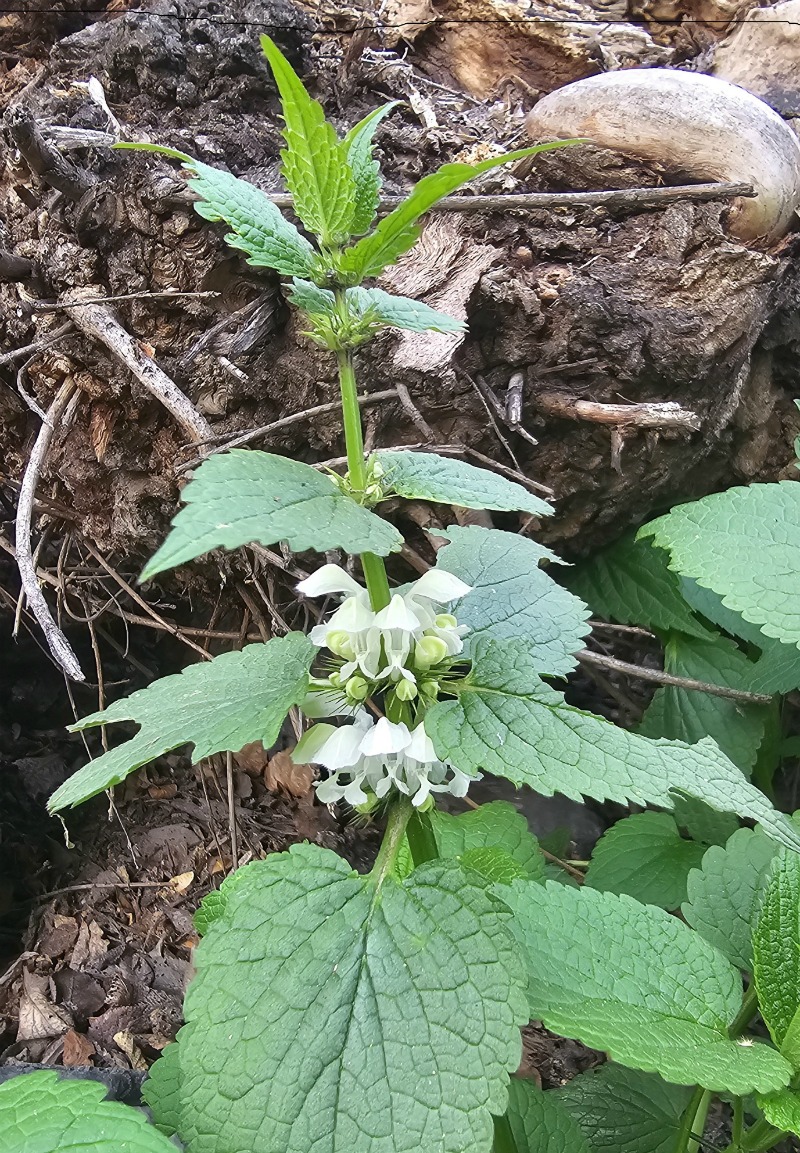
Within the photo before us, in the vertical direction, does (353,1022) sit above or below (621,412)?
below

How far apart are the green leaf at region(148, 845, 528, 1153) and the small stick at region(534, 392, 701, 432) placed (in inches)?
34.4

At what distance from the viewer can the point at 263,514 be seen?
0.54 meters

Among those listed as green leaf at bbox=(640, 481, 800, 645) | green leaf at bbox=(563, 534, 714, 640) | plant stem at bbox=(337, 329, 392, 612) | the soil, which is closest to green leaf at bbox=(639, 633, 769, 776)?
green leaf at bbox=(563, 534, 714, 640)

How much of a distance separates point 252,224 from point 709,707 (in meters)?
1.35

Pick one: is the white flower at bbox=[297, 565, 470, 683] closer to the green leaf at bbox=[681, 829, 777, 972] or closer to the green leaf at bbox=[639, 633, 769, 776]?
the green leaf at bbox=[681, 829, 777, 972]

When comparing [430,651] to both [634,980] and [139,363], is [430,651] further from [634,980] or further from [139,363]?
[139,363]

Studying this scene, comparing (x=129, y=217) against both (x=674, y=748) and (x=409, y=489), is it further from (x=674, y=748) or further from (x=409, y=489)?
(x=674, y=748)

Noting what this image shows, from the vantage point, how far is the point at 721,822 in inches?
56.6

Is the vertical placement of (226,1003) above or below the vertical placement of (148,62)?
below

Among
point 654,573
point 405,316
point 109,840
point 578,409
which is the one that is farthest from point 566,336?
point 109,840

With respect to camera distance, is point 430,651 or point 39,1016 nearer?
point 430,651

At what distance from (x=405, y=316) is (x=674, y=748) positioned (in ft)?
1.65

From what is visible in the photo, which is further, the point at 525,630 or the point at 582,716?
the point at 525,630

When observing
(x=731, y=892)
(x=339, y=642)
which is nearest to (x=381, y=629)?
(x=339, y=642)
